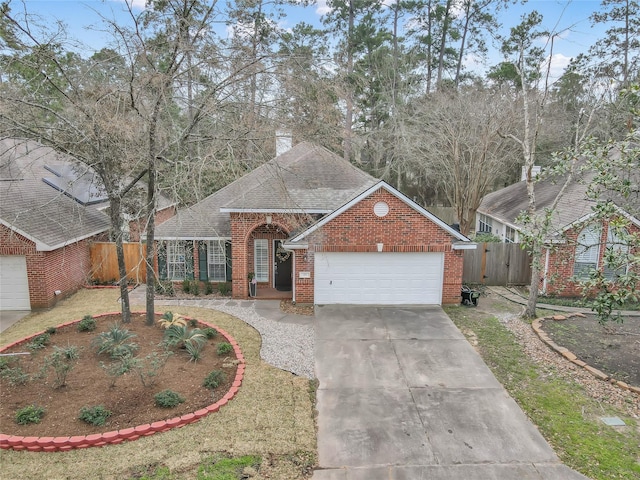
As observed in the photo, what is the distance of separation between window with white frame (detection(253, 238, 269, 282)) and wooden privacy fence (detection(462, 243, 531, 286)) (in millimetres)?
7679

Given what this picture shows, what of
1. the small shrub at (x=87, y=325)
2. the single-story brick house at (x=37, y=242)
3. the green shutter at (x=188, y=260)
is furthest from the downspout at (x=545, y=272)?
the small shrub at (x=87, y=325)

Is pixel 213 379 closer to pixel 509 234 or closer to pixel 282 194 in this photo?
pixel 282 194

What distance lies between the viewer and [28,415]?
6.70 metres

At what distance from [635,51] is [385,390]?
3156 cm

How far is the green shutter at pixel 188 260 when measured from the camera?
15.5m

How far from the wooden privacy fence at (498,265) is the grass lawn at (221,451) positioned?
399 inches

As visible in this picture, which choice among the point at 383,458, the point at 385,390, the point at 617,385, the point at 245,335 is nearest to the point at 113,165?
the point at 245,335

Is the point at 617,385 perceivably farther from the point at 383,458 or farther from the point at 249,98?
the point at 249,98

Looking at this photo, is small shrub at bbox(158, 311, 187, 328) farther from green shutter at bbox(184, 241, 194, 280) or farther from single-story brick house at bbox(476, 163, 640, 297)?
single-story brick house at bbox(476, 163, 640, 297)

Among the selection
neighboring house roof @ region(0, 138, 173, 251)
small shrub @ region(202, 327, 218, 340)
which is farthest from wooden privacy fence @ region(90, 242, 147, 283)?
small shrub @ region(202, 327, 218, 340)

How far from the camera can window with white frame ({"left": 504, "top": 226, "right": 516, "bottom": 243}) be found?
1885cm

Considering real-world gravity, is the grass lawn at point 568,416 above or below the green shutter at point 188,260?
below

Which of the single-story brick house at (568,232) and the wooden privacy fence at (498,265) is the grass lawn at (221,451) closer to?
the single-story brick house at (568,232)

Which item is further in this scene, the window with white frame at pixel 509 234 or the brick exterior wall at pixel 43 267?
the window with white frame at pixel 509 234
